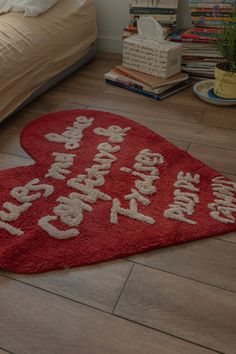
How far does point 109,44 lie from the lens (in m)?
2.43

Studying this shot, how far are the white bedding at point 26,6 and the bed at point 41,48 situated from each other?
3cm

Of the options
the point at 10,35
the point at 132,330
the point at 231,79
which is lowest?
the point at 132,330

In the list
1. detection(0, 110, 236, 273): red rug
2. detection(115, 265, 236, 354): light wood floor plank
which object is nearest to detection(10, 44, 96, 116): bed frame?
detection(0, 110, 236, 273): red rug

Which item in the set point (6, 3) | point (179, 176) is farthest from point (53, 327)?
point (6, 3)

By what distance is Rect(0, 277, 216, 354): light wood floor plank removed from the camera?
0.80 meters

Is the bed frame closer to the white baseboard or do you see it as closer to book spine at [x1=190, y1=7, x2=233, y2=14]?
the white baseboard

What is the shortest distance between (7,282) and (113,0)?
1.93 metres

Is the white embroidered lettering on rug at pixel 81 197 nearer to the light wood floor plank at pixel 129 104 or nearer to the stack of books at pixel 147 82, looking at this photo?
the light wood floor plank at pixel 129 104

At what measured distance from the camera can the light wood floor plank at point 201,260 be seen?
0.96 metres

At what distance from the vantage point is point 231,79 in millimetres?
1693

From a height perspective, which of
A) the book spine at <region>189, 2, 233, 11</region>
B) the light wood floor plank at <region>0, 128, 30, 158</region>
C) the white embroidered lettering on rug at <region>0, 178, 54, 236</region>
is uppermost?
the book spine at <region>189, 2, 233, 11</region>

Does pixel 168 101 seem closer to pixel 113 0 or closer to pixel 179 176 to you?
pixel 179 176

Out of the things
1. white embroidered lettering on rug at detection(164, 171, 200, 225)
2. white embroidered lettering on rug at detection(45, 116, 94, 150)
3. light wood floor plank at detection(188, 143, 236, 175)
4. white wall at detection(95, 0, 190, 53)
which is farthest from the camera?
white wall at detection(95, 0, 190, 53)

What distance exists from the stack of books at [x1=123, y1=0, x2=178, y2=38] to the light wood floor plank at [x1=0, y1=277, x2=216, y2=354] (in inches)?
64.0
